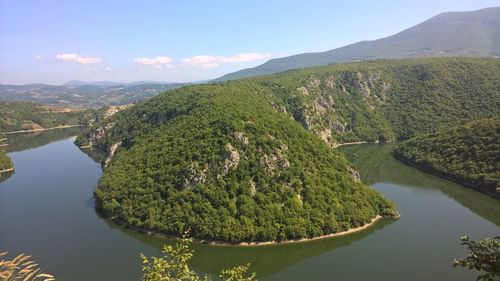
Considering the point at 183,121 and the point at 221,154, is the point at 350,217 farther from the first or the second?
the point at 183,121

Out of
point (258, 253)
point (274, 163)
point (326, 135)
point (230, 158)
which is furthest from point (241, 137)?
point (326, 135)

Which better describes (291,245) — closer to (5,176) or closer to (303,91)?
(5,176)

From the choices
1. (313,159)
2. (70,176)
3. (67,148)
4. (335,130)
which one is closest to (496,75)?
(335,130)

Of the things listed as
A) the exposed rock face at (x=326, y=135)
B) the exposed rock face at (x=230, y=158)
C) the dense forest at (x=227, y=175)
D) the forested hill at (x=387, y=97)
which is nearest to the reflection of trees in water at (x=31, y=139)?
the dense forest at (x=227, y=175)

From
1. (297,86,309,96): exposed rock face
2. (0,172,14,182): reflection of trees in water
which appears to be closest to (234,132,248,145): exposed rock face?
(0,172,14,182): reflection of trees in water

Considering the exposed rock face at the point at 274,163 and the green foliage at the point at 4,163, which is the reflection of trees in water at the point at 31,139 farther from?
the exposed rock face at the point at 274,163
